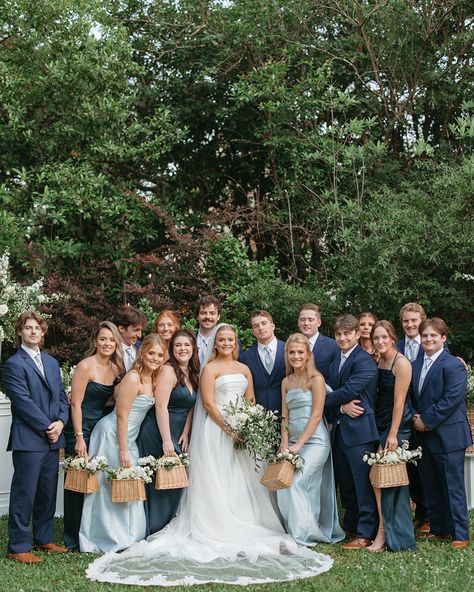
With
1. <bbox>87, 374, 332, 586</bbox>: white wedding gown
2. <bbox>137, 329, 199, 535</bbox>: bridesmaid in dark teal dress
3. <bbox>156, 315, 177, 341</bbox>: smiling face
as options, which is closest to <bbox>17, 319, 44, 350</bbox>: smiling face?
<bbox>137, 329, 199, 535</bbox>: bridesmaid in dark teal dress

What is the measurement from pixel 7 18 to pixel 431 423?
27.7ft

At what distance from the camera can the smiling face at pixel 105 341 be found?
7.09m

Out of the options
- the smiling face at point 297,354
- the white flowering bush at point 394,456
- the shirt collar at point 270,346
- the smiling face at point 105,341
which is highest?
the smiling face at point 105,341

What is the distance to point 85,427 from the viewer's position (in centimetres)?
718

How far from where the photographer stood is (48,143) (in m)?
11.8

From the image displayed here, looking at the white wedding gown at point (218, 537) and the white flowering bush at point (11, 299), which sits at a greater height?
the white flowering bush at point (11, 299)

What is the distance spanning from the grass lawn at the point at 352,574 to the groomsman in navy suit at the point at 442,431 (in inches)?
11.2

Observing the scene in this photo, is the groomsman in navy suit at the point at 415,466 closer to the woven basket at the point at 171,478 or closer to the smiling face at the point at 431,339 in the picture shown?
the smiling face at the point at 431,339

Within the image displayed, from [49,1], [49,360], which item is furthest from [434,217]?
[49,1]

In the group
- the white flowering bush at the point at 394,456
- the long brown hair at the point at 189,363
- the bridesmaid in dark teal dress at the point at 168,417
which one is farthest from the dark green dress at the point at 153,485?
the white flowering bush at the point at 394,456

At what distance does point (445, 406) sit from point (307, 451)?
1.24m

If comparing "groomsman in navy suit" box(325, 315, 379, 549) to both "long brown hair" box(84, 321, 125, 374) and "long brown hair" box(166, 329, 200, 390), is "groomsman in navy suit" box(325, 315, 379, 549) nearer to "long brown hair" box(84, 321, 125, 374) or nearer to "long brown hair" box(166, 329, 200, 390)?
"long brown hair" box(166, 329, 200, 390)

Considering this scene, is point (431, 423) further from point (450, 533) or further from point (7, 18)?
point (7, 18)

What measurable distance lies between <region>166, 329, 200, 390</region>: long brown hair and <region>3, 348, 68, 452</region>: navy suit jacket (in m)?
1.02
